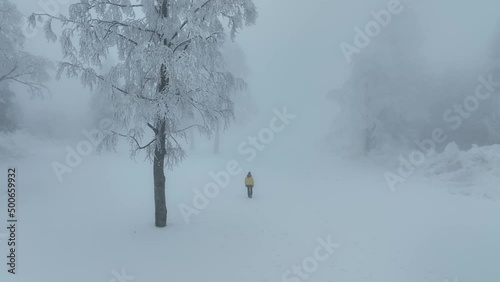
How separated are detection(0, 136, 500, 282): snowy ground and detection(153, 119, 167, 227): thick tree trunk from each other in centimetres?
45

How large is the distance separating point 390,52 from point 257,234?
77.8 ft

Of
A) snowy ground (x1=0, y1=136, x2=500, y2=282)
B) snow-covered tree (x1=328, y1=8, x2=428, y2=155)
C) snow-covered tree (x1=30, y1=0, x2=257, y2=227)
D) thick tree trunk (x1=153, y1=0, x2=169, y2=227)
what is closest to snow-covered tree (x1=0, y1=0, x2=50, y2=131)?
snowy ground (x1=0, y1=136, x2=500, y2=282)

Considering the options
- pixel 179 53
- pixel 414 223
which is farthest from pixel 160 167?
pixel 414 223

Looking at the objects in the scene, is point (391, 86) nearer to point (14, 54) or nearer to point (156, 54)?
point (156, 54)

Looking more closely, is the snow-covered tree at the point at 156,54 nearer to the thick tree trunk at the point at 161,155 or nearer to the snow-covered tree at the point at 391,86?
the thick tree trunk at the point at 161,155

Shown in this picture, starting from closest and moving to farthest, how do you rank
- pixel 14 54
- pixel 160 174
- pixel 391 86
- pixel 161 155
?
pixel 161 155 → pixel 160 174 → pixel 14 54 → pixel 391 86

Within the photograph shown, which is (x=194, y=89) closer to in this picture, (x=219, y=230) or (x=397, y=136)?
(x=219, y=230)

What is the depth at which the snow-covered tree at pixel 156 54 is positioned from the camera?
9.23m

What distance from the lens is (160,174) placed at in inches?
430

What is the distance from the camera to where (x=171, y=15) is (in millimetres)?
9977

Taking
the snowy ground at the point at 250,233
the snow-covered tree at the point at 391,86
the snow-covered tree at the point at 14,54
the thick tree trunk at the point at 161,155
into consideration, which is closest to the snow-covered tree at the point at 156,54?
the thick tree trunk at the point at 161,155

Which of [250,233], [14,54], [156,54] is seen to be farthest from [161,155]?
[14,54]

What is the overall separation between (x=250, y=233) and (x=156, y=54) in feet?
22.1

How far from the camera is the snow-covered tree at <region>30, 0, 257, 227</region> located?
30.3 feet
